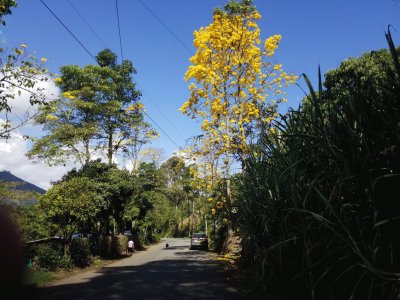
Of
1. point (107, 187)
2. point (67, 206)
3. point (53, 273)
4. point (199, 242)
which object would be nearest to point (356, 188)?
point (53, 273)

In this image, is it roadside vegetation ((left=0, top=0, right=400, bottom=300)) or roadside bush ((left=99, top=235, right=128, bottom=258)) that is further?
roadside bush ((left=99, top=235, right=128, bottom=258))

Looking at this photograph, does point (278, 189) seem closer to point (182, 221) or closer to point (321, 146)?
point (321, 146)

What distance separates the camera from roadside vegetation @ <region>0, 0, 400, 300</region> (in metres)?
3.89

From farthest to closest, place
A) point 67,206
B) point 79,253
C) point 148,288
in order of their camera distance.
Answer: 1. point 79,253
2. point 67,206
3. point 148,288

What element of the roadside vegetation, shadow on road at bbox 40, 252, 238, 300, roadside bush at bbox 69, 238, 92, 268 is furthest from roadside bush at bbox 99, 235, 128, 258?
shadow on road at bbox 40, 252, 238, 300

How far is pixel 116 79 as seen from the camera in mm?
31938

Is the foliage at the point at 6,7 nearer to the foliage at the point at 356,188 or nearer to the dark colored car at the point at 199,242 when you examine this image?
the foliage at the point at 356,188

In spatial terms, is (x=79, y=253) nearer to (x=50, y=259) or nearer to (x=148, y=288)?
(x=50, y=259)

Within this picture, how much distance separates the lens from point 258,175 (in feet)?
24.2

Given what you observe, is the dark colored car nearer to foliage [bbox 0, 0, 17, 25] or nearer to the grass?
the grass

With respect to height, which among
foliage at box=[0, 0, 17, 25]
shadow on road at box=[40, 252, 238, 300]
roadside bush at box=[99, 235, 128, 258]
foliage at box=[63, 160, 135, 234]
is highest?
foliage at box=[0, 0, 17, 25]

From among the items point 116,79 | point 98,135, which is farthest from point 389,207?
point 116,79

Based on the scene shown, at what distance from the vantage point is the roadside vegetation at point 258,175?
3887 mm

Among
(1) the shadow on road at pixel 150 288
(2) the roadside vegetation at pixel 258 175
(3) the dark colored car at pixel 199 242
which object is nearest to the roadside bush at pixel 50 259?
(2) the roadside vegetation at pixel 258 175
